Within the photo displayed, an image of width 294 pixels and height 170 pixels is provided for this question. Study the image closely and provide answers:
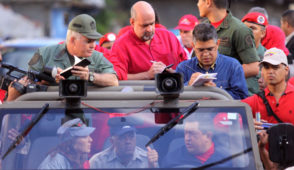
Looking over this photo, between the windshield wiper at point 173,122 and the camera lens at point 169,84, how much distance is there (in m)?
0.16

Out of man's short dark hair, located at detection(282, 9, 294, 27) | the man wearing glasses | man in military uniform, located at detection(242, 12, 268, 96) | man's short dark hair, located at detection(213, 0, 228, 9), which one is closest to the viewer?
the man wearing glasses

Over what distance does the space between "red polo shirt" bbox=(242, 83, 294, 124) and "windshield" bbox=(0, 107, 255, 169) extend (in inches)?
55.4

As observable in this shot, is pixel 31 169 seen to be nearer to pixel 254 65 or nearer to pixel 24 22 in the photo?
pixel 254 65

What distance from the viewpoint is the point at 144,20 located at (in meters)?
6.58

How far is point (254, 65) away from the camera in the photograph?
21.3ft

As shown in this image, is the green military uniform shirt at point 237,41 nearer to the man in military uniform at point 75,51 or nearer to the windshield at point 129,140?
the man in military uniform at point 75,51

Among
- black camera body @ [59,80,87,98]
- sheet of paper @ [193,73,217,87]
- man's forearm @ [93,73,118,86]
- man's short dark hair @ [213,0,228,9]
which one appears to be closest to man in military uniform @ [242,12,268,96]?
man's short dark hair @ [213,0,228,9]

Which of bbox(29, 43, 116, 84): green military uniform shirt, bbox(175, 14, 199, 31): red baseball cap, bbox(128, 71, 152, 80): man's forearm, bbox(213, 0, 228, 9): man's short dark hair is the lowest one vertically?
bbox(128, 71, 152, 80): man's forearm

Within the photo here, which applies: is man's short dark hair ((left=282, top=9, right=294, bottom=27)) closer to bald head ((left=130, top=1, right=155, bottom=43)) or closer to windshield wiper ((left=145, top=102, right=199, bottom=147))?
bald head ((left=130, top=1, right=155, bottom=43))

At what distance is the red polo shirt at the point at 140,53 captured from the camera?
265 inches

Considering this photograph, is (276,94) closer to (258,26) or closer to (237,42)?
(237,42)

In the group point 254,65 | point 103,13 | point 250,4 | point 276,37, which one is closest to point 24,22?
point 103,13

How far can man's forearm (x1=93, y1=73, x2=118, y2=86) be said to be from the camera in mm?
5207

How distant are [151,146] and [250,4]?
35.4 metres
